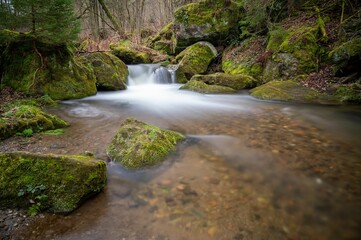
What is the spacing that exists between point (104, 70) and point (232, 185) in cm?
868

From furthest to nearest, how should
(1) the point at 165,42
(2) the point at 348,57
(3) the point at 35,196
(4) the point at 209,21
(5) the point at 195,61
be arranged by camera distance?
(1) the point at 165,42 → (4) the point at 209,21 → (5) the point at 195,61 → (2) the point at 348,57 → (3) the point at 35,196

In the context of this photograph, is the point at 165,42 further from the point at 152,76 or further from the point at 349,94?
the point at 349,94

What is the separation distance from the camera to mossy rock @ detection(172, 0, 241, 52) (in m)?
13.1

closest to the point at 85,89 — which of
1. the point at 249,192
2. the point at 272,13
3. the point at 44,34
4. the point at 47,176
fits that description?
the point at 44,34

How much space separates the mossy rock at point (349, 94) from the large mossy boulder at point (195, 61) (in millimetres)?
6647

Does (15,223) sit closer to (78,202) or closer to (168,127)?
(78,202)

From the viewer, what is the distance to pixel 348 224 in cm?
226

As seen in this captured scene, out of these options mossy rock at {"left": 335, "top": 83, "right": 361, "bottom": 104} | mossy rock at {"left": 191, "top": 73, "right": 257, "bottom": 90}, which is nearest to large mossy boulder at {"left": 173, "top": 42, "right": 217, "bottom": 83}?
mossy rock at {"left": 191, "top": 73, "right": 257, "bottom": 90}

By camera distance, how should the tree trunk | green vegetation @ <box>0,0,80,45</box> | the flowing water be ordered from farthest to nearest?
1. the tree trunk
2. green vegetation @ <box>0,0,80,45</box>
3. the flowing water

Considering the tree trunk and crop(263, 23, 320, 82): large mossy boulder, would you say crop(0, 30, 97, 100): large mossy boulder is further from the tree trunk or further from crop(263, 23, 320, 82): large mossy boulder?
the tree trunk

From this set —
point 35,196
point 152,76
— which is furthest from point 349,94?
point 152,76

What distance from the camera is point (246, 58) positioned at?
1130 cm

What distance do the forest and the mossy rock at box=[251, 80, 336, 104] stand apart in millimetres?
58

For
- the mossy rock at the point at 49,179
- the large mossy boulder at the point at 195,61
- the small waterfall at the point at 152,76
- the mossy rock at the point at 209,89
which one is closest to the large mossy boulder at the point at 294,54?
the mossy rock at the point at 209,89
